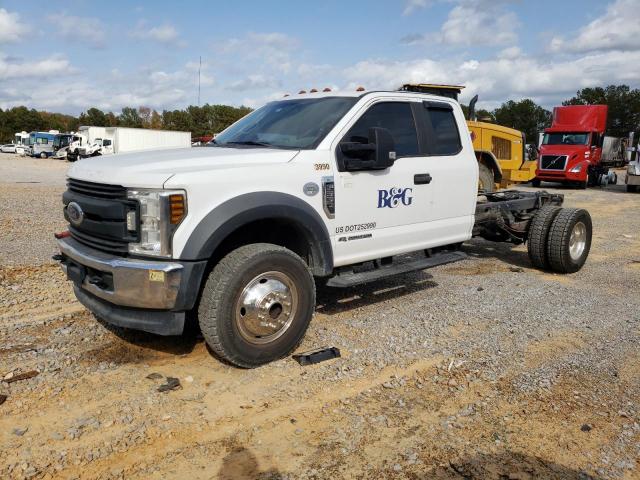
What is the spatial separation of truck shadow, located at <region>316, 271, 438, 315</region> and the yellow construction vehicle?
13.6 ft

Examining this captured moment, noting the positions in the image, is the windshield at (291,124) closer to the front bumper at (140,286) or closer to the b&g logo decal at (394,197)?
the b&g logo decal at (394,197)

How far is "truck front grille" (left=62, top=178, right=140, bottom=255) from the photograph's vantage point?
12.0 ft

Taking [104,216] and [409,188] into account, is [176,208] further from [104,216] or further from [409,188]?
[409,188]

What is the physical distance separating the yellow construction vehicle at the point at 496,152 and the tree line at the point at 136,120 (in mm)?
56428

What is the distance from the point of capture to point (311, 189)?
14.1 ft

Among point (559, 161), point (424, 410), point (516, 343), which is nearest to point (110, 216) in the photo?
point (424, 410)

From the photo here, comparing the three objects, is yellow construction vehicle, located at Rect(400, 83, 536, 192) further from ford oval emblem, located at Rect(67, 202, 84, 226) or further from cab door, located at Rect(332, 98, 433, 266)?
ford oval emblem, located at Rect(67, 202, 84, 226)

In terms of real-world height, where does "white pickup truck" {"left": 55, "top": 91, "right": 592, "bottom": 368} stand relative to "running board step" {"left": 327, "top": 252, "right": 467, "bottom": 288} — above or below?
above

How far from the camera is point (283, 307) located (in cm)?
406

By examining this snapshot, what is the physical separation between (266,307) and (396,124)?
2.31 meters

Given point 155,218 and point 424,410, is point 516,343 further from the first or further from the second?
point 155,218

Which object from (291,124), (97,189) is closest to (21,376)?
(97,189)

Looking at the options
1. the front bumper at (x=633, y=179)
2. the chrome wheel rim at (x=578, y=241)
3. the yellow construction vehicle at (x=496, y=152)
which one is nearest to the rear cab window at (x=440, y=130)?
the chrome wheel rim at (x=578, y=241)

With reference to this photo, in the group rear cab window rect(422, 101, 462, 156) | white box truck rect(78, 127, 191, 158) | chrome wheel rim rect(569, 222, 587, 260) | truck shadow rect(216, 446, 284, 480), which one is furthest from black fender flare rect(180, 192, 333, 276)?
white box truck rect(78, 127, 191, 158)
